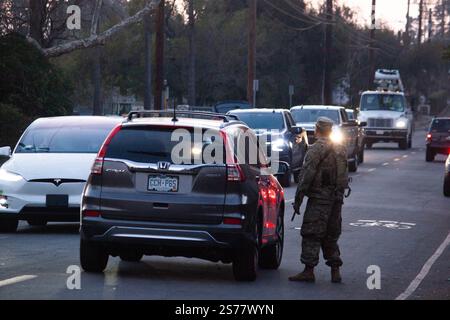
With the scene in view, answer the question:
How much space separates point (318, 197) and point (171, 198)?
1.67 meters

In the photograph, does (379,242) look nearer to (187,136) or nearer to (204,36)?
(187,136)

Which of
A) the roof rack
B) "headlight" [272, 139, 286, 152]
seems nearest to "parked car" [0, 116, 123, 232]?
the roof rack

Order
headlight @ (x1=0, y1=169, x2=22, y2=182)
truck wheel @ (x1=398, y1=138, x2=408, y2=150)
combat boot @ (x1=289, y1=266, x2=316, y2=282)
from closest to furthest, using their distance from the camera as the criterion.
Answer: combat boot @ (x1=289, y1=266, x2=316, y2=282) → headlight @ (x1=0, y1=169, x2=22, y2=182) → truck wheel @ (x1=398, y1=138, x2=408, y2=150)

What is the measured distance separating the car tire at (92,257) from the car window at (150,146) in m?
0.98

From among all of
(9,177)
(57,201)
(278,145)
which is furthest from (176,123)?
(278,145)

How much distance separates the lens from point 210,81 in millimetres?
72312

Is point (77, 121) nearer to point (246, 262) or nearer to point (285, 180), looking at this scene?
point (246, 262)

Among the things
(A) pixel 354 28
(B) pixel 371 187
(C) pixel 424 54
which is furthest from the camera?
(C) pixel 424 54

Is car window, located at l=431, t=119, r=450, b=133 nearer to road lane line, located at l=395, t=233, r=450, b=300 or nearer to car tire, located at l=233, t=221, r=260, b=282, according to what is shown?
road lane line, located at l=395, t=233, r=450, b=300

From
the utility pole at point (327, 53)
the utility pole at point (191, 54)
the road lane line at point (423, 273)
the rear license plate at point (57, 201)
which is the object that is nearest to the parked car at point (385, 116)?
the utility pole at point (327, 53)

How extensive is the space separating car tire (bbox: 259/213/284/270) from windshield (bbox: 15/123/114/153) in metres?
4.70

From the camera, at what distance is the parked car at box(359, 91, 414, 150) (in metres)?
53.1

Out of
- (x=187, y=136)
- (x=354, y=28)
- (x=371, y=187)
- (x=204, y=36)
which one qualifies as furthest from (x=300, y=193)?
(x=354, y=28)

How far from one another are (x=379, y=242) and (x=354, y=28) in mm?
75840
